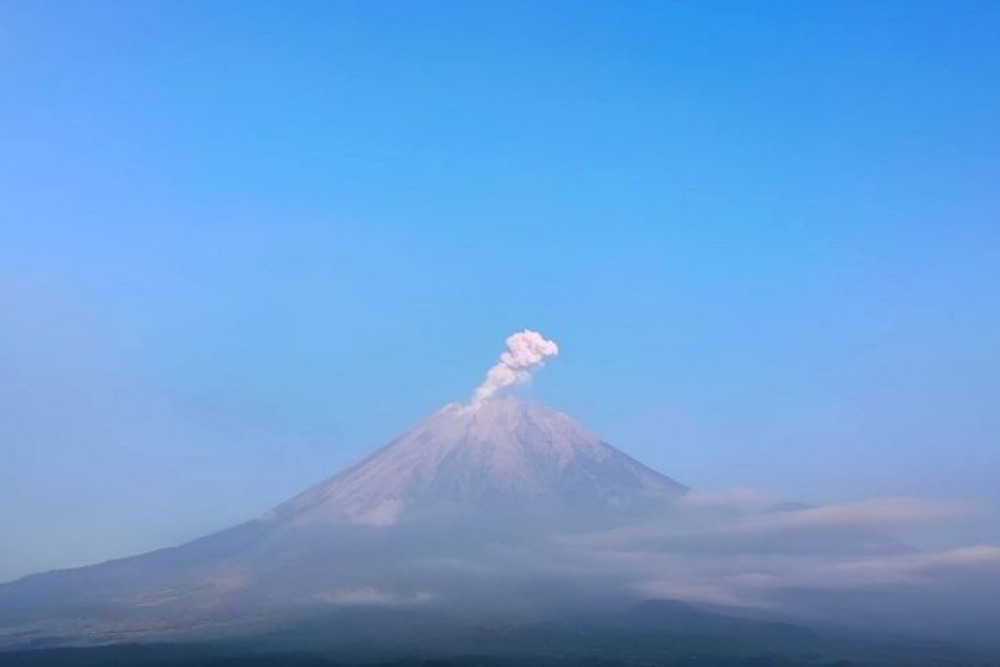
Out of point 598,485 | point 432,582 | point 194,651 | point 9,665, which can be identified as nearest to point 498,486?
point 598,485

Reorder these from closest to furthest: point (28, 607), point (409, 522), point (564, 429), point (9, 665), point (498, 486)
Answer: point (9, 665) → point (28, 607) → point (409, 522) → point (498, 486) → point (564, 429)

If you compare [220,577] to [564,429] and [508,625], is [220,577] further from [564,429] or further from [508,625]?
[564,429]

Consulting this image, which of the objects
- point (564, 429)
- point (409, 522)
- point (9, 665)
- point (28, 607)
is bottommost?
point (9, 665)

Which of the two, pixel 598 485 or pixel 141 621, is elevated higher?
pixel 598 485

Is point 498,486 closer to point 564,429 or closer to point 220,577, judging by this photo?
point 564,429

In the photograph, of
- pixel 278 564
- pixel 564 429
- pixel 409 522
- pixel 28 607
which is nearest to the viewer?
pixel 28 607

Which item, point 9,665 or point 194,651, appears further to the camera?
point 194,651

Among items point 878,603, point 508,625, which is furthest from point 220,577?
point 878,603
